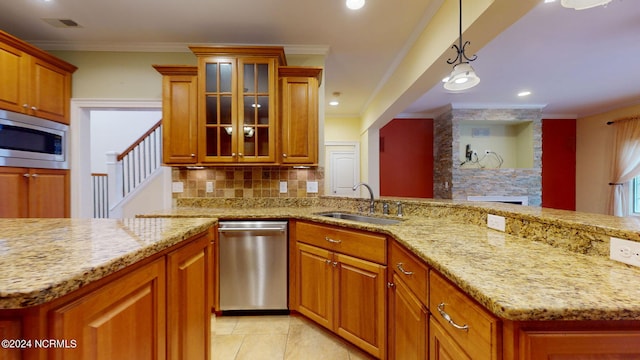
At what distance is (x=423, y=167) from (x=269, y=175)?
4181 mm

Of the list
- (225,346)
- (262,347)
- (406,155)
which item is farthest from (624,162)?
(225,346)

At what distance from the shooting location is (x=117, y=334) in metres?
0.77

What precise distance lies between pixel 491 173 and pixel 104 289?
607cm

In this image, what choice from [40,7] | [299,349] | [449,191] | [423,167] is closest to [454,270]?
[299,349]

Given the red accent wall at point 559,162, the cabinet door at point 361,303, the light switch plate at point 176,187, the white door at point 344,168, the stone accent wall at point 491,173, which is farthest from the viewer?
the white door at point 344,168

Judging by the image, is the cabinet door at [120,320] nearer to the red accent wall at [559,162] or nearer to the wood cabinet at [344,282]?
the wood cabinet at [344,282]

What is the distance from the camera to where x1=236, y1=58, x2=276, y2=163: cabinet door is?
2562mm

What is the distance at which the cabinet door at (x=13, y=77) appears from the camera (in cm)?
224

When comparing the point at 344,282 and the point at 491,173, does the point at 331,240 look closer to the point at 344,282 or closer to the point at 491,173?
the point at 344,282

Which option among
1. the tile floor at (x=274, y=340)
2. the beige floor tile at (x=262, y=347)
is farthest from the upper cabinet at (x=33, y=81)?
the beige floor tile at (x=262, y=347)

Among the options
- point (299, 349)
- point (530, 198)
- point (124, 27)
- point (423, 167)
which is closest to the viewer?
point (299, 349)

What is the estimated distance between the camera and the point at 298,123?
2672 mm

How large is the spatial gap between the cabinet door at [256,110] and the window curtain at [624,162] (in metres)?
6.64

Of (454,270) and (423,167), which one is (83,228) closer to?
(454,270)
